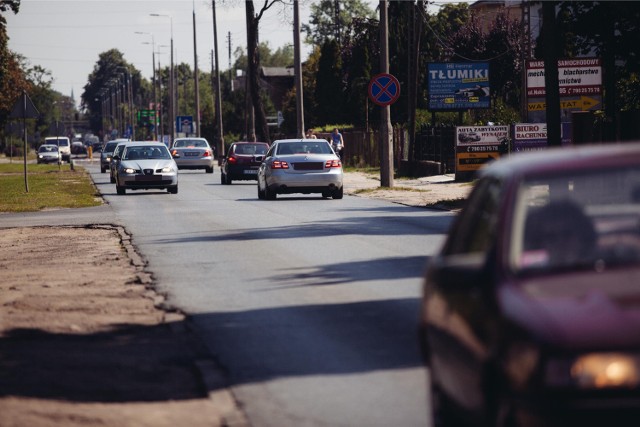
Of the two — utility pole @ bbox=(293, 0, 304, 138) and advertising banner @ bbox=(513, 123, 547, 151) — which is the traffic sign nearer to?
advertising banner @ bbox=(513, 123, 547, 151)

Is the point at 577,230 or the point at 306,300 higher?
the point at 577,230

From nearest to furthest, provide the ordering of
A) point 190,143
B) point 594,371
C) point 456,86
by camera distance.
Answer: point 594,371 → point 456,86 → point 190,143

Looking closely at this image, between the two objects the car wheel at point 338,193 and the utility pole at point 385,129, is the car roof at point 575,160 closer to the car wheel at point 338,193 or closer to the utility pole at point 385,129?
the car wheel at point 338,193

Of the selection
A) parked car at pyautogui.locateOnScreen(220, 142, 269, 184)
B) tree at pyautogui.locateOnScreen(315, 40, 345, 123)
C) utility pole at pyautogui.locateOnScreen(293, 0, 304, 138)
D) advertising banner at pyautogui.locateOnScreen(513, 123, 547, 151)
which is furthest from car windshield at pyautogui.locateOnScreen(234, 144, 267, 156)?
tree at pyautogui.locateOnScreen(315, 40, 345, 123)

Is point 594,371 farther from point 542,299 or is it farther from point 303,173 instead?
point 303,173

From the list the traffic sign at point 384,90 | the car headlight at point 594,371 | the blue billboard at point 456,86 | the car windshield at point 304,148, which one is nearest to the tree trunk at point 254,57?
the blue billboard at point 456,86

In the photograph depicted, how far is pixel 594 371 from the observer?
15.2 feet

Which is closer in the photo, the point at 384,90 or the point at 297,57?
the point at 384,90

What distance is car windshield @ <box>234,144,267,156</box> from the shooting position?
1774 inches

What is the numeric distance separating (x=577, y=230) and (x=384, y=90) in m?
29.5

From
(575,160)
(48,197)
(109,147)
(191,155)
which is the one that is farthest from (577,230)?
(109,147)

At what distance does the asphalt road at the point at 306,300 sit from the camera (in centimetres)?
791

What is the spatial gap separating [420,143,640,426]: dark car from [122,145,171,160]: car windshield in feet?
107

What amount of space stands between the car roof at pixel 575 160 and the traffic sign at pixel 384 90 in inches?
1137
